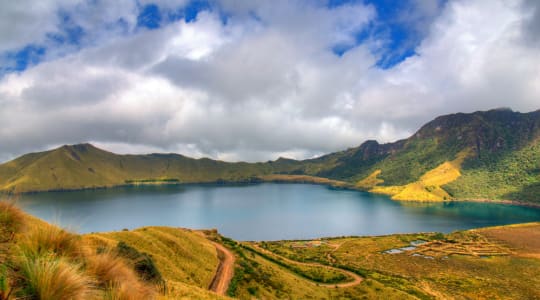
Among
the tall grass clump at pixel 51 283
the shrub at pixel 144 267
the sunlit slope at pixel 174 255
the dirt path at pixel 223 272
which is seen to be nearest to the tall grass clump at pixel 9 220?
the shrub at pixel 144 267

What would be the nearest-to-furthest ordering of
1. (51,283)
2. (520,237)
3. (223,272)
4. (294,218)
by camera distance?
(51,283) → (223,272) → (520,237) → (294,218)

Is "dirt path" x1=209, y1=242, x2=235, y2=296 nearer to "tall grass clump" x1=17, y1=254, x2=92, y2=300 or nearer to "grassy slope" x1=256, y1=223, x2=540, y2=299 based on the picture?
"tall grass clump" x1=17, y1=254, x2=92, y2=300

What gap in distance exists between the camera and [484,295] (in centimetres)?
5178

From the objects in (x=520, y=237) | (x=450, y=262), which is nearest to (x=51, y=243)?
(x=450, y=262)

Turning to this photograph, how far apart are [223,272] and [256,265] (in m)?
7.47

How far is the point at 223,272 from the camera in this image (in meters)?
30.0

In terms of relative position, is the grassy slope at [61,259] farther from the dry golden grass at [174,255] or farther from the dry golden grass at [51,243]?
the dry golden grass at [174,255]

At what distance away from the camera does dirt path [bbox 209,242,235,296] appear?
25.3m

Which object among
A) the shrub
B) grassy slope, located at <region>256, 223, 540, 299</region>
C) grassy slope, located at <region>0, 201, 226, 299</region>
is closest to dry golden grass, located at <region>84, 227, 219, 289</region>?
the shrub

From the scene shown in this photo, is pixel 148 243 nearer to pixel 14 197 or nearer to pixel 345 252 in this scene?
pixel 14 197

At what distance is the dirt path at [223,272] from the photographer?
25.3m

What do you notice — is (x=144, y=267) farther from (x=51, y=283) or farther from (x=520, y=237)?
(x=520, y=237)

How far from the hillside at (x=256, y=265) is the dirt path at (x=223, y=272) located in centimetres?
35

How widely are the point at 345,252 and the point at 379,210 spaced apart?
113 meters
